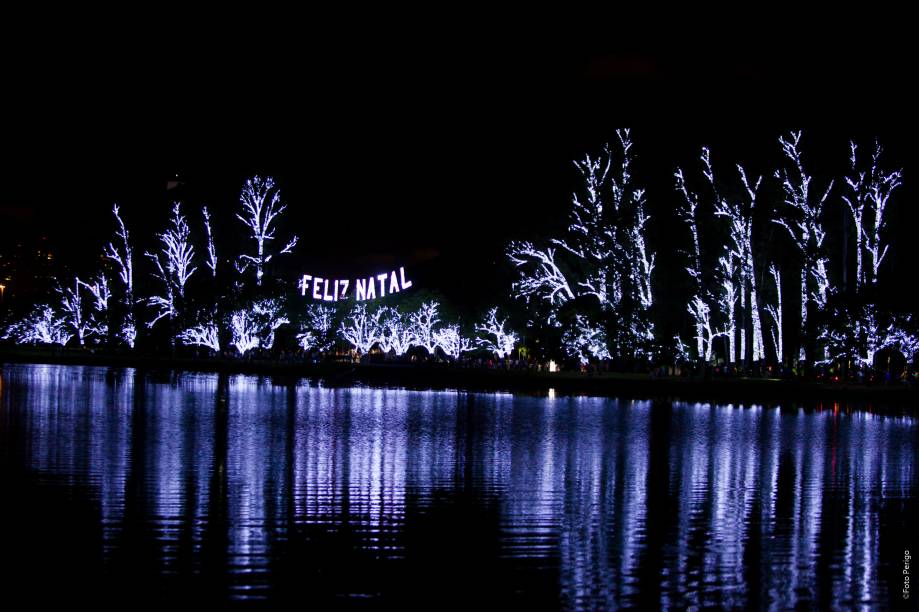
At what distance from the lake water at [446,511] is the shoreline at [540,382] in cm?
1190

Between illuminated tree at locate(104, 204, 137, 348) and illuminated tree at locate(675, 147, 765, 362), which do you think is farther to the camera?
illuminated tree at locate(104, 204, 137, 348)

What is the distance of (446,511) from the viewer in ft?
42.8

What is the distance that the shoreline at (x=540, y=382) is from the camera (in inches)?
1436

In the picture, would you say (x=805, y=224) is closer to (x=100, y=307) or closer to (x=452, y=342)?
(x=452, y=342)

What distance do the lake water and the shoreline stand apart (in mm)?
11898

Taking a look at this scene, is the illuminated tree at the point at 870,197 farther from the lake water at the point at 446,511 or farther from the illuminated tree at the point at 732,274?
the lake water at the point at 446,511

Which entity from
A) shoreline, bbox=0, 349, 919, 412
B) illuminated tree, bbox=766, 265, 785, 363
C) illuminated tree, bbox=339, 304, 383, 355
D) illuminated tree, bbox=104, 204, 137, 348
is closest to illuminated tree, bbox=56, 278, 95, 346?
illuminated tree, bbox=104, 204, 137, 348

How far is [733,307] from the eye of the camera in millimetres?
48938

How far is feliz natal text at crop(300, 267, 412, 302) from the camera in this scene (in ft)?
241

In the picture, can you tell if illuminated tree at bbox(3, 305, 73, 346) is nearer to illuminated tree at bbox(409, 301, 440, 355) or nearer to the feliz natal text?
the feliz natal text

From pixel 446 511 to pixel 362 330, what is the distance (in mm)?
56667

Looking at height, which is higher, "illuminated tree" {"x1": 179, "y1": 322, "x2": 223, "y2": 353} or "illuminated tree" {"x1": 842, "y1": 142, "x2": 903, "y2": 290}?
"illuminated tree" {"x1": 842, "y1": 142, "x2": 903, "y2": 290}

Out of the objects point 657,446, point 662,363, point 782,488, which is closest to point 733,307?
point 662,363

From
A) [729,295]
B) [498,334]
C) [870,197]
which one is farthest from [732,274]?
[498,334]
